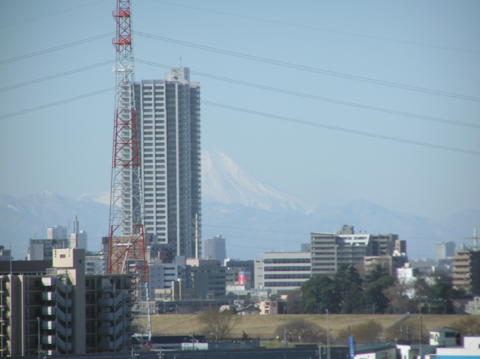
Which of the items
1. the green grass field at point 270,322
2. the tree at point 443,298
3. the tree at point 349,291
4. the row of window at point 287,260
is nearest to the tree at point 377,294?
the tree at point 349,291

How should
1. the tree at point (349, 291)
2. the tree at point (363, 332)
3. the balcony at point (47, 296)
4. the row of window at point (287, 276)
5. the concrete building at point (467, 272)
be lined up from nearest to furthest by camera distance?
the balcony at point (47, 296) < the tree at point (363, 332) < the tree at point (349, 291) < the concrete building at point (467, 272) < the row of window at point (287, 276)

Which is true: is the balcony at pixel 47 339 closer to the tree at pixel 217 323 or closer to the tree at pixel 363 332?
the tree at pixel 363 332

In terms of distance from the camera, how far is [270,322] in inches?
4906

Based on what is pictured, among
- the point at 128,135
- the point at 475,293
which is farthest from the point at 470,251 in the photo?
the point at 128,135

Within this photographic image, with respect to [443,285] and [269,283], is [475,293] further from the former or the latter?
[269,283]

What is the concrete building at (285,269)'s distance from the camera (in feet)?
634

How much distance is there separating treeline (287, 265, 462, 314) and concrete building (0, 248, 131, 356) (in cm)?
5937

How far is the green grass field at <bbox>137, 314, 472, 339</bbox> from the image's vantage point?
113 m

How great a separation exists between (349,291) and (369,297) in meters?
2.87

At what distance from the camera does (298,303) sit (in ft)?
445

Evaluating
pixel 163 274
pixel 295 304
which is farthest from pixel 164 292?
pixel 295 304

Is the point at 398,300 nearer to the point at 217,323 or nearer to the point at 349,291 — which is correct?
the point at 349,291

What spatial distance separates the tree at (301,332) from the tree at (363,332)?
176cm

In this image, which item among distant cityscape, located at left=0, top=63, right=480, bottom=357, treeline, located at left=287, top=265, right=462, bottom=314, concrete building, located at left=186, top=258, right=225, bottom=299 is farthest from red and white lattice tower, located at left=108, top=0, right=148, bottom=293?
concrete building, located at left=186, top=258, right=225, bottom=299
